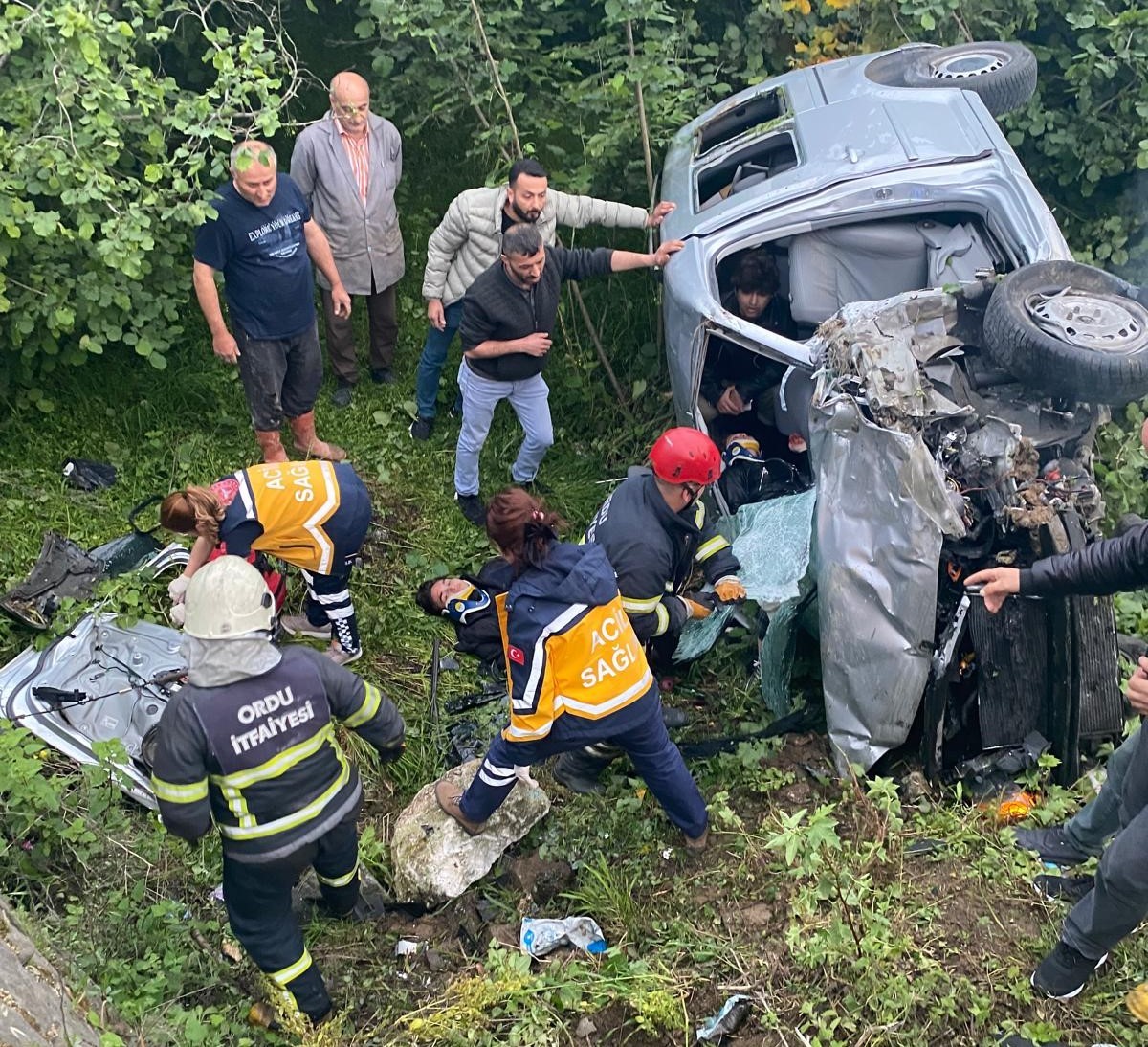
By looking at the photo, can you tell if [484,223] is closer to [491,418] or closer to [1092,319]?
[491,418]

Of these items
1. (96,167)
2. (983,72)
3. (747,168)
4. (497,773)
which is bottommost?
(497,773)

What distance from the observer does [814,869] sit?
3.43 m

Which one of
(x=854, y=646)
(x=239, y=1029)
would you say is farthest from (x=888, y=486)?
(x=239, y=1029)

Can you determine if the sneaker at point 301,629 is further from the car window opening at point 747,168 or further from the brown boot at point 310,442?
the car window opening at point 747,168

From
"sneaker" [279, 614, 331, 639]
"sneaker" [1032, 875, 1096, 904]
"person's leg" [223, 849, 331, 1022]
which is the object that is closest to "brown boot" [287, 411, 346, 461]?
"sneaker" [279, 614, 331, 639]

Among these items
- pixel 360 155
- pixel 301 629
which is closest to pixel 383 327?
pixel 360 155

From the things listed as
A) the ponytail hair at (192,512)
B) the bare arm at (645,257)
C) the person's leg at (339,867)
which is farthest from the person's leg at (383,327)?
the person's leg at (339,867)

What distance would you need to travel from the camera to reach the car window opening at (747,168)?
16.6 feet

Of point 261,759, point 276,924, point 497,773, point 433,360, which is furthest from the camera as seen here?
point 433,360

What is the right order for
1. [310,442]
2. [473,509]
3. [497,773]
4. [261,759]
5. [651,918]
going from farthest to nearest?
[310,442] → [473,509] → [497,773] → [651,918] → [261,759]

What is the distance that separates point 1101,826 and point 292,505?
3007 mm

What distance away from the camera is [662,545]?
3814 mm

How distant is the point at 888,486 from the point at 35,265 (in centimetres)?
406

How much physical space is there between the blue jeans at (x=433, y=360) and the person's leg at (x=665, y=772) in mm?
2723
